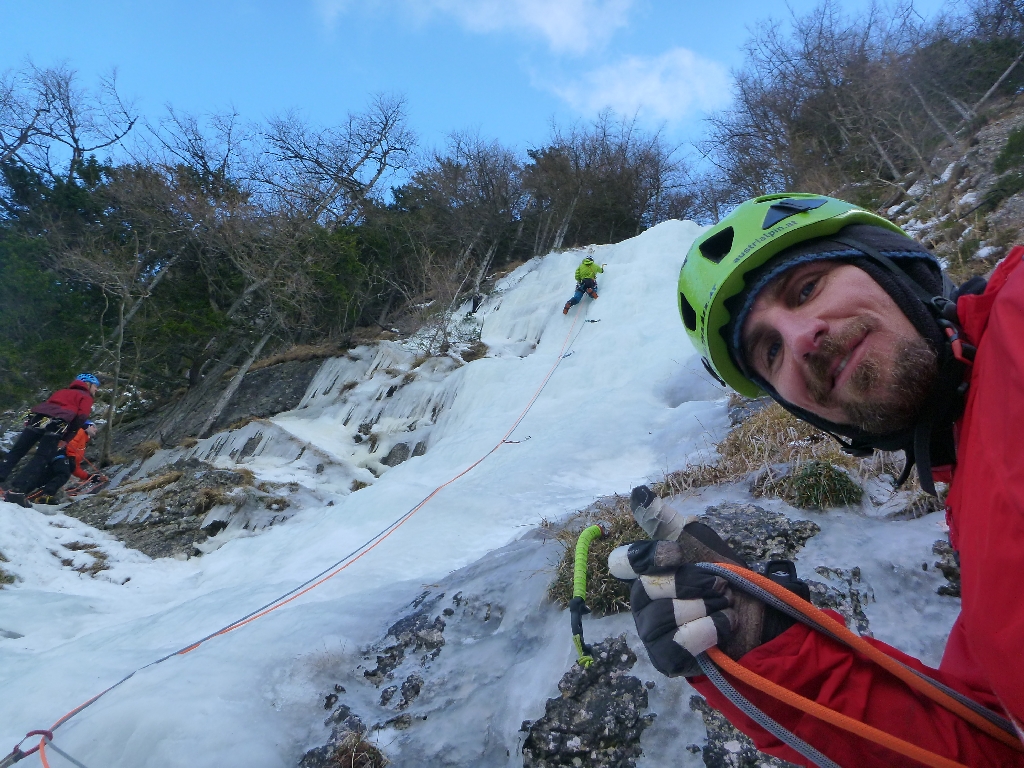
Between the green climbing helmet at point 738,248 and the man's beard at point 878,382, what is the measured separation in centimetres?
45

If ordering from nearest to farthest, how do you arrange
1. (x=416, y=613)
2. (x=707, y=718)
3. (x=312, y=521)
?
(x=707, y=718)
(x=416, y=613)
(x=312, y=521)

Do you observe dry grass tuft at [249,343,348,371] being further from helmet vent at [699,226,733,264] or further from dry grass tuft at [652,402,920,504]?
helmet vent at [699,226,733,264]

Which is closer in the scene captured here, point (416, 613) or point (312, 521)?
point (416, 613)

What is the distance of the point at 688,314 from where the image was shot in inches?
87.4

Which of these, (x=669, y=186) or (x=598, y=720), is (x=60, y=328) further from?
(x=669, y=186)

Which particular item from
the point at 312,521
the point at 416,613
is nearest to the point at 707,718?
the point at 416,613

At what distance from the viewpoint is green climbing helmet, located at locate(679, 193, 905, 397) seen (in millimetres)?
1689

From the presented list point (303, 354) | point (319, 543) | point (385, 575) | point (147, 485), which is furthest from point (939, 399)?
point (303, 354)


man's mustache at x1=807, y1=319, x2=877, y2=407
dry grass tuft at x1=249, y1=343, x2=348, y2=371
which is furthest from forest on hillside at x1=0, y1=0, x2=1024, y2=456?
man's mustache at x1=807, y1=319, x2=877, y2=407

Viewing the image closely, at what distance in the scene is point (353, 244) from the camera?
15.8 m

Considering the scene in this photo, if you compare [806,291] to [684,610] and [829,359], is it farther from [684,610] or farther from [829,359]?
[684,610]

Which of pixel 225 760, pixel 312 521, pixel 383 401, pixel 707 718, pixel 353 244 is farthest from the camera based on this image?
pixel 353 244

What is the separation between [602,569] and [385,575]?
2.12 meters

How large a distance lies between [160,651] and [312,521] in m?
2.75
